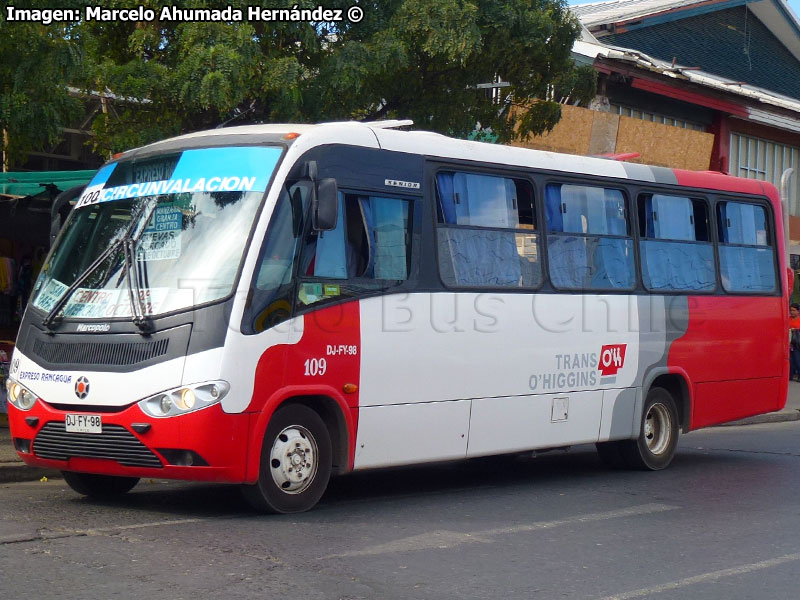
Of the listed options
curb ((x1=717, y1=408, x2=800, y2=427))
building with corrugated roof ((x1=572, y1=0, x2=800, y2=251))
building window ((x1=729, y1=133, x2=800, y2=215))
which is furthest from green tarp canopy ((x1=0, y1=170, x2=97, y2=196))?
building window ((x1=729, y1=133, x2=800, y2=215))

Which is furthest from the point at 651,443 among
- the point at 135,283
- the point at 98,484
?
the point at 135,283

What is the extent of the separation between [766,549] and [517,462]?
5.18m

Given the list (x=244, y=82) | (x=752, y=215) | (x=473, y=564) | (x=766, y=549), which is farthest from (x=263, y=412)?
(x=752, y=215)

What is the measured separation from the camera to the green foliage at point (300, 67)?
11656mm

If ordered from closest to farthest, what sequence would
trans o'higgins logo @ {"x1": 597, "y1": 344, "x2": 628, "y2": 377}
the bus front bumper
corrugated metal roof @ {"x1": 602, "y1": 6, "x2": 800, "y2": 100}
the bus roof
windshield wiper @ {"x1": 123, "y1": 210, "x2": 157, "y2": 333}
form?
the bus front bumper < windshield wiper @ {"x1": 123, "y1": 210, "x2": 157, "y2": 333} < the bus roof < trans o'higgins logo @ {"x1": 597, "y1": 344, "x2": 628, "y2": 377} < corrugated metal roof @ {"x1": 602, "y1": 6, "x2": 800, "y2": 100}

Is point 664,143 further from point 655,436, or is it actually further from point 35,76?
point 35,76

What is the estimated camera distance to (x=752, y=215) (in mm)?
13250

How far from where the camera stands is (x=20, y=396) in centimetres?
858

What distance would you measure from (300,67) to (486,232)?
3.51 m

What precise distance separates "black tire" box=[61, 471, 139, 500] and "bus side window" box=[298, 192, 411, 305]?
82.0 inches

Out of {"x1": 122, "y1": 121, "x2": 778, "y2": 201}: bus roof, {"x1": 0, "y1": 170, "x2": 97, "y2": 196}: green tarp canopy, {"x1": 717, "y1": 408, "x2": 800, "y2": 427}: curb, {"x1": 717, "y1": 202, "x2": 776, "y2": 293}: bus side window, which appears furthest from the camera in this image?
{"x1": 717, "y1": 408, "x2": 800, "y2": 427}: curb

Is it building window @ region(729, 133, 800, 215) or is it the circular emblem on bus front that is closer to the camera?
the circular emblem on bus front

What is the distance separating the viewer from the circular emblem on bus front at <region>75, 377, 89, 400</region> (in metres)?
8.12

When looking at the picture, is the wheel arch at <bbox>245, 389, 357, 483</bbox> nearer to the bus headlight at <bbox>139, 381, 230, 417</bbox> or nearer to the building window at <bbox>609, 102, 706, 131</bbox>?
the bus headlight at <bbox>139, 381, 230, 417</bbox>
